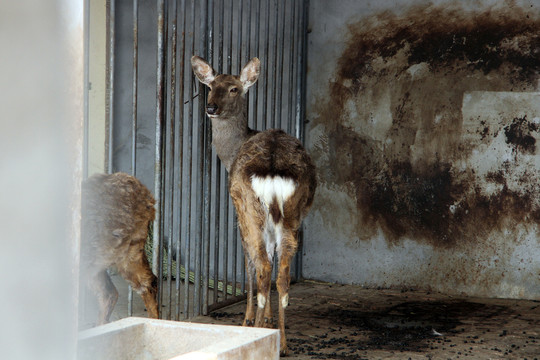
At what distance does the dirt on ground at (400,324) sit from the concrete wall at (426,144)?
1.36ft

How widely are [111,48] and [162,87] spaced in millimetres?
589

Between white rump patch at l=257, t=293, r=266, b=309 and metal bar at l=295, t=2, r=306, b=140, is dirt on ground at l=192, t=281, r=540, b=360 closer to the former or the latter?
white rump patch at l=257, t=293, r=266, b=309

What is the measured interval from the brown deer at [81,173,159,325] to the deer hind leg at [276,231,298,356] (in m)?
0.92

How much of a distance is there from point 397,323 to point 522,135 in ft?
8.15

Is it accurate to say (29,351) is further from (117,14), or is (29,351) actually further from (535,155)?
(117,14)

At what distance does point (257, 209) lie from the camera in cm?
502

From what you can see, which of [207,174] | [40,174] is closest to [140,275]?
[207,174]

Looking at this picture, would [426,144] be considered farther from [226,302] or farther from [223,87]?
[226,302]

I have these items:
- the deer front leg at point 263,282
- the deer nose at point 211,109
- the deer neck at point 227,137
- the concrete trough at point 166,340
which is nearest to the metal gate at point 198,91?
the deer neck at point 227,137

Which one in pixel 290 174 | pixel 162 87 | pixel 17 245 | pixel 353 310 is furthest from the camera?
pixel 353 310

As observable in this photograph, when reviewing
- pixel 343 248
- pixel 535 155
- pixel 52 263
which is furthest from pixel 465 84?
pixel 52 263

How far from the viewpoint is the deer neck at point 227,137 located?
612 cm

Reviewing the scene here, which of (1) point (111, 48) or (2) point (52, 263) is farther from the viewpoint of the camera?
(1) point (111, 48)

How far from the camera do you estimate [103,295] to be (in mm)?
4648
